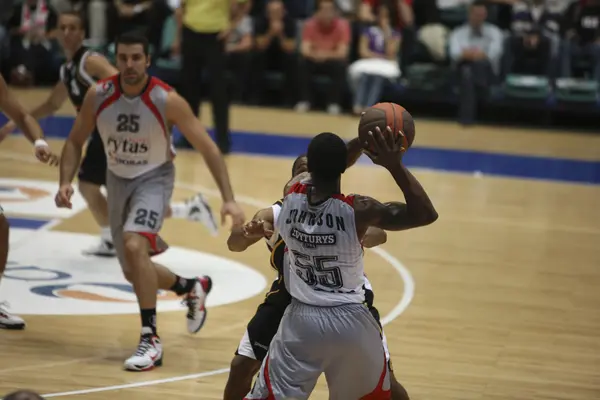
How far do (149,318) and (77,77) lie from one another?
2499mm

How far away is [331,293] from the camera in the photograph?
180 inches

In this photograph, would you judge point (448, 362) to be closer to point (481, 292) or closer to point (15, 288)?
point (481, 292)

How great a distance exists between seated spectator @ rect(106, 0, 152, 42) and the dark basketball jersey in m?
9.16

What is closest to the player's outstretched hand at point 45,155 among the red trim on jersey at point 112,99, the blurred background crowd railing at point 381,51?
the red trim on jersey at point 112,99

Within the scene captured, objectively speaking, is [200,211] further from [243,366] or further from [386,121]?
[386,121]

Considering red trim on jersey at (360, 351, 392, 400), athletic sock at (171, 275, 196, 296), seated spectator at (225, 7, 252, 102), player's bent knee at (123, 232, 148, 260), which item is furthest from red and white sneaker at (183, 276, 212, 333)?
seated spectator at (225, 7, 252, 102)

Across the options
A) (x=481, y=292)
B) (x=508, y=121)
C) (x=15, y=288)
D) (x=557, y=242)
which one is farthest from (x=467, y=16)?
(x=15, y=288)

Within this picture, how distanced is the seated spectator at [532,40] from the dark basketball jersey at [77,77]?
886 centimetres

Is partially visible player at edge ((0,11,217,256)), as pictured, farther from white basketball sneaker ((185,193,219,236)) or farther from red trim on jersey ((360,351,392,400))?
red trim on jersey ((360,351,392,400))

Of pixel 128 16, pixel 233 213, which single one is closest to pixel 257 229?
pixel 233 213

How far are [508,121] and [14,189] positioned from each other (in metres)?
8.07

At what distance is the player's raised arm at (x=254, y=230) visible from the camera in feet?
15.6

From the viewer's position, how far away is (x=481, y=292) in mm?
8352

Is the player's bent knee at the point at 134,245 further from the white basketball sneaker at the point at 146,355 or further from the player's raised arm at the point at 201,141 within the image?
the player's raised arm at the point at 201,141
